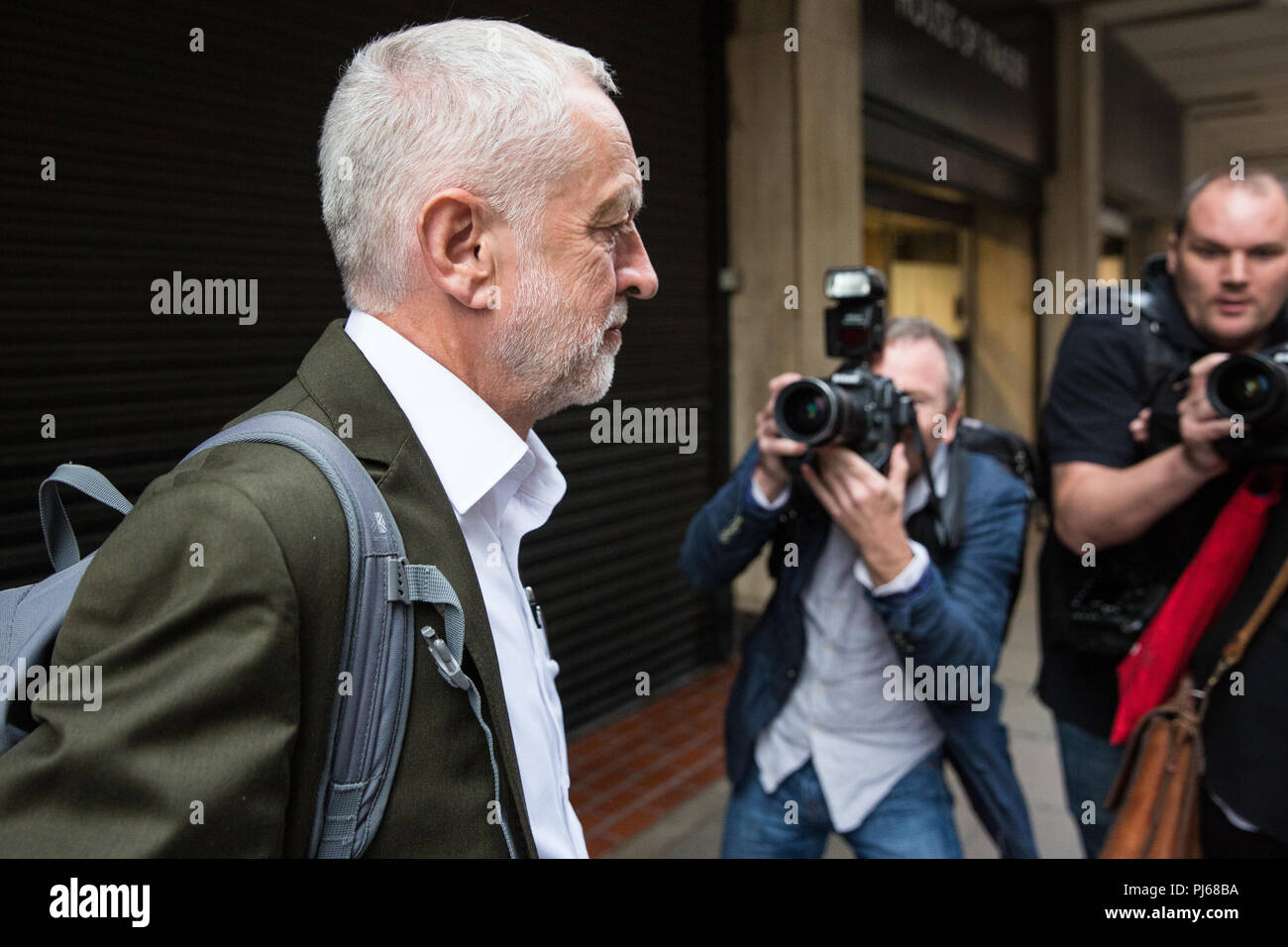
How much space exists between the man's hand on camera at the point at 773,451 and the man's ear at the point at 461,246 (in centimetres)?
115

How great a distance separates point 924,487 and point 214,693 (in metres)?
1.86

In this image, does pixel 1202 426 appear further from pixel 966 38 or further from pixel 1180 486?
pixel 966 38

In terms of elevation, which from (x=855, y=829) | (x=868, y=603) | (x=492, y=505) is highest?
(x=492, y=505)

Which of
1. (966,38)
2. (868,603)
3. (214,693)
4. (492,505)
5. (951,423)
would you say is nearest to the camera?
(214,693)

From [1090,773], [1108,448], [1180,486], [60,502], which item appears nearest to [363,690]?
[60,502]

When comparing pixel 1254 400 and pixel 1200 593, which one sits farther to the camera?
pixel 1200 593

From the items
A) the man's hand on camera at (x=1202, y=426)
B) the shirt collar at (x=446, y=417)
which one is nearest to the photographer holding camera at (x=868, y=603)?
the man's hand on camera at (x=1202, y=426)

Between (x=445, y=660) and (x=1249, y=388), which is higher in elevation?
(x=1249, y=388)

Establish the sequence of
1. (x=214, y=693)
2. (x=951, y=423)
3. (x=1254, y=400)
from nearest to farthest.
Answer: (x=214, y=693) → (x=1254, y=400) → (x=951, y=423)

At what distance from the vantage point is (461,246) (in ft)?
3.90

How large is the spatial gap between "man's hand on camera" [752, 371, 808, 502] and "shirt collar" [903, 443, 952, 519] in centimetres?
29

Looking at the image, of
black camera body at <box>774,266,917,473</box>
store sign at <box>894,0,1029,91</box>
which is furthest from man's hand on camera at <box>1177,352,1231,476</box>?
store sign at <box>894,0,1029,91</box>
